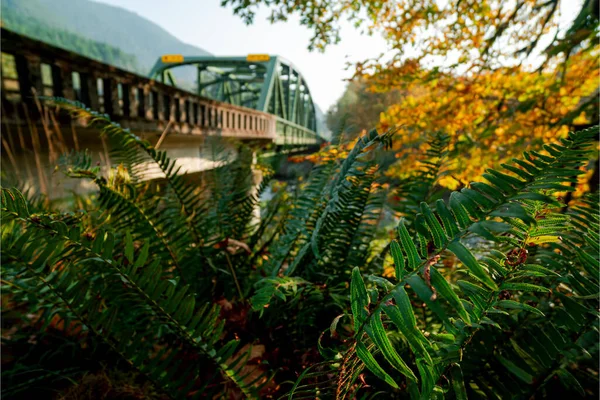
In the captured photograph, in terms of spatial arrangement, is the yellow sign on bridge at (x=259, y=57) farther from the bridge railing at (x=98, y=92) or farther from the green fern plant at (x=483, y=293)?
the green fern plant at (x=483, y=293)

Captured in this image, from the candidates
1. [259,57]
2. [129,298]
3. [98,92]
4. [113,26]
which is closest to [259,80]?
[259,57]

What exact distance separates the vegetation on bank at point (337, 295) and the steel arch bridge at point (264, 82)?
23.5 feet

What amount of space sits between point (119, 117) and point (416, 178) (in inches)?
89.1

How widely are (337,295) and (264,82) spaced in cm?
1064

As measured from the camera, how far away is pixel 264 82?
10.4 m

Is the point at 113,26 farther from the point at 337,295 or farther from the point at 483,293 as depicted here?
the point at 483,293

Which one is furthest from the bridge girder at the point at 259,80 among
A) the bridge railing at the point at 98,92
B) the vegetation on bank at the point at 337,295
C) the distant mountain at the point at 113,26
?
the distant mountain at the point at 113,26

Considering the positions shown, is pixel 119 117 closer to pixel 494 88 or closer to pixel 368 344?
pixel 368 344

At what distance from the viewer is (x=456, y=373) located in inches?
17.8

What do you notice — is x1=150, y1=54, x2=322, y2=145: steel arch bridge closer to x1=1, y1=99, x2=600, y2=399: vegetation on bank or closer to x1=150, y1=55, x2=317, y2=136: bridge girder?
x1=150, y1=55, x2=317, y2=136: bridge girder

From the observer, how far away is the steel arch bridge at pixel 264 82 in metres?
10.1

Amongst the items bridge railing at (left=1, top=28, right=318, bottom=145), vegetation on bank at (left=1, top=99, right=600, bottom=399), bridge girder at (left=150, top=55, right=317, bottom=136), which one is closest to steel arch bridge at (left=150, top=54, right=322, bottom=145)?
bridge girder at (left=150, top=55, right=317, bottom=136)

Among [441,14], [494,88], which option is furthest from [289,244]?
[441,14]

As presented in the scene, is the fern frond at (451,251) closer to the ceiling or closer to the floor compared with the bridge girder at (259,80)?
closer to the floor
